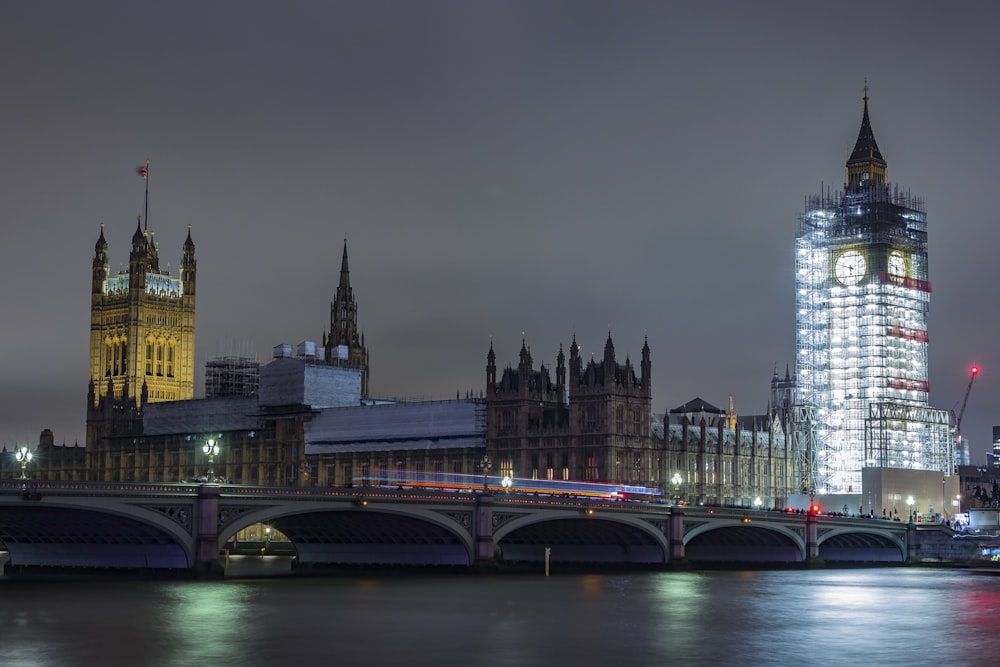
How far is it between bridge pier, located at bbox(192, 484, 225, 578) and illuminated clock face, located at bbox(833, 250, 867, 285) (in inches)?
4435

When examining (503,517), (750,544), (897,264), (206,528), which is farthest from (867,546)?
(206,528)

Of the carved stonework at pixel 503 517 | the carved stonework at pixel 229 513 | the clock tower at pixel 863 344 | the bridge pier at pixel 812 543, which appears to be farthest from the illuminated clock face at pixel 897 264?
the carved stonework at pixel 229 513

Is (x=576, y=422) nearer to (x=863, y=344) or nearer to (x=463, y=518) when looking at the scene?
(x=863, y=344)

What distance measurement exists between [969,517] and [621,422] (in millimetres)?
40991

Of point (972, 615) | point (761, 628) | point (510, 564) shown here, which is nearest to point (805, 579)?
point (510, 564)

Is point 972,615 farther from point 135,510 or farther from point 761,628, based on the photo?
point 135,510

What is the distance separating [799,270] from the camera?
199 metres

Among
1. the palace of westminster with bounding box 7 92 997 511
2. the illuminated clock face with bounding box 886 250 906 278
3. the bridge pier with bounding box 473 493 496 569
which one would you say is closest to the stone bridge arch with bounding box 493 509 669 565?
the bridge pier with bounding box 473 493 496 569

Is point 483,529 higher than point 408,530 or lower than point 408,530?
higher

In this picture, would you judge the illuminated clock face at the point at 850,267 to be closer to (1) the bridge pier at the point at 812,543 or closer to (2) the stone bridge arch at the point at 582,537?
(1) the bridge pier at the point at 812,543

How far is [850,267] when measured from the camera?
636 ft

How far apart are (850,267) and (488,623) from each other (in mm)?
126287

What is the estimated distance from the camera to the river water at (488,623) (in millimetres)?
63938

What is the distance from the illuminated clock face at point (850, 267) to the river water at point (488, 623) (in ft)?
276
